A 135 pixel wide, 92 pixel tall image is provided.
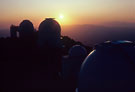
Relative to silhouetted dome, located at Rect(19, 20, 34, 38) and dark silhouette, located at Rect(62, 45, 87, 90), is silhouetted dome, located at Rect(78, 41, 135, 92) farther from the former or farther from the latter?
silhouetted dome, located at Rect(19, 20, 34, 38)

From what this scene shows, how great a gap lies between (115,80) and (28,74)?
13364mm

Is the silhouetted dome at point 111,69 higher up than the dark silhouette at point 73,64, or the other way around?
the silhouetted dome at point 111,69

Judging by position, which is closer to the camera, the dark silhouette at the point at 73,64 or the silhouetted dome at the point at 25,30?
the dark silhouette at the point at 73,64

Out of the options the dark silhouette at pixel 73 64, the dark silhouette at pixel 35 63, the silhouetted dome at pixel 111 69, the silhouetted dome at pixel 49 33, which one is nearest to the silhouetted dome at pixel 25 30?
the dark silhouette at pixel 35 63

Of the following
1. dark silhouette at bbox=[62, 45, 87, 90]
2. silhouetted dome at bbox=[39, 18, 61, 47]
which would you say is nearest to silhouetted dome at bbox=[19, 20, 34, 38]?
silhouetted dome at bbox=[39, 18, 61, 47]

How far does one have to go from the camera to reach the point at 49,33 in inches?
1020

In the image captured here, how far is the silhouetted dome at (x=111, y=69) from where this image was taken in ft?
20.3

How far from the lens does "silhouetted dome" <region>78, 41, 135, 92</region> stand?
6.18 m

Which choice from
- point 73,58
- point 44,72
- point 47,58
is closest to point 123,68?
point 73,58

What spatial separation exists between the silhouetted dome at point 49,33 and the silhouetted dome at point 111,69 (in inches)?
752

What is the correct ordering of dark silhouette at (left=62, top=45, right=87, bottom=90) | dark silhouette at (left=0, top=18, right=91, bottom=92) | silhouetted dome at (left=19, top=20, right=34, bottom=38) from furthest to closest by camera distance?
silhouetted dome at (left=19, top=20, right=34, bottom=38) → dark silhouette at (left=62, top=45, right=87, bottom=90) → dark silhouette at (left=0, top=18, right=91, bottom=92)

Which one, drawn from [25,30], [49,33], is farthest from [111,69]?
[25,30]

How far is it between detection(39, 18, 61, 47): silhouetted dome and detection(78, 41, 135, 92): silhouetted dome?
1911cm

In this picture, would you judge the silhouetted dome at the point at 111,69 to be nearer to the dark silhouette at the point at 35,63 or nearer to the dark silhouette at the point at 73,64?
the dark silhouette at the point at 35,63
